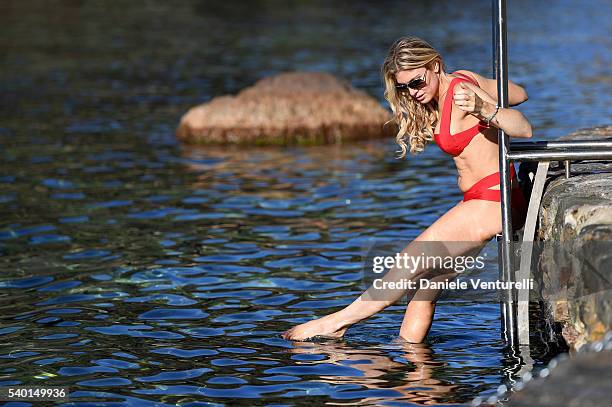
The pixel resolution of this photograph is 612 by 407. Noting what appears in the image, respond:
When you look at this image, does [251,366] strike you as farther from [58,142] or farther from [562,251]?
[58,142]

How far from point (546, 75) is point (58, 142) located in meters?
11.2

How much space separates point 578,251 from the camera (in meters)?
5.81

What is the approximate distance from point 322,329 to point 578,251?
2290 millimetres

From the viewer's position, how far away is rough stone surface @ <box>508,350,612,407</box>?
14.4ft

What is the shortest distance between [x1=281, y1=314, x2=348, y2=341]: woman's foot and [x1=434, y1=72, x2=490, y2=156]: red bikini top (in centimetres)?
148

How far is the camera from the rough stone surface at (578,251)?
5.55 metres

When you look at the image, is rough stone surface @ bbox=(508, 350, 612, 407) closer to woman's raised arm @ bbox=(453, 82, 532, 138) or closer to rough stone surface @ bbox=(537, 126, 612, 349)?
rough stone surface @ bbox=(537, 126, 612, 349)

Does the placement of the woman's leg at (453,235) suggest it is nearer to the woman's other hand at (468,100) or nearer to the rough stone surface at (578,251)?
the rough stone surface at (578,251)

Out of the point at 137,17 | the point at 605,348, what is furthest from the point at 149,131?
the point at 137,17

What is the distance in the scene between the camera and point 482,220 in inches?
273

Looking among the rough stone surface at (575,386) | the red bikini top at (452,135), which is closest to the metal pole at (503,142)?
the red bikini top at (452,135)

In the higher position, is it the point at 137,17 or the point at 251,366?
the point at 137,17

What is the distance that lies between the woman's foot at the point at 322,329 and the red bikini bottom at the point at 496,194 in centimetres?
129

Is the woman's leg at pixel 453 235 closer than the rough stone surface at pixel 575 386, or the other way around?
the rough stone surface at pixel 575 386
